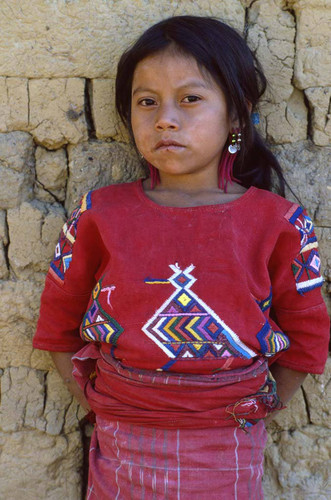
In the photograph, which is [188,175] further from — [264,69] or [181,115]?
[264,69]

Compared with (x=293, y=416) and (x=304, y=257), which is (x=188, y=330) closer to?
(x=304, y=257)

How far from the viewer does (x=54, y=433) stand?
2.13m

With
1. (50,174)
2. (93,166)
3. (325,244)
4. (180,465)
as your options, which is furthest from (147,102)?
(180,465)

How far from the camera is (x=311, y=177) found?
7.02 ft

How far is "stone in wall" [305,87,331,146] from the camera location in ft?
6.96

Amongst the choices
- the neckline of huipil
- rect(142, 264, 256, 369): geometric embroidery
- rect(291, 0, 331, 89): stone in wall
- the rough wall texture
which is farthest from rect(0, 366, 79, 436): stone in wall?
rect(291, 0, 331, 89): stone in wall

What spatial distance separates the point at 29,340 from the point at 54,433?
341 mm

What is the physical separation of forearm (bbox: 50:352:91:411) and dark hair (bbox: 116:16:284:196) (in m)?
0.79

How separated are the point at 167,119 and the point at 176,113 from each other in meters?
0.04

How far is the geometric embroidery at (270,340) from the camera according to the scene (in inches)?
69.9

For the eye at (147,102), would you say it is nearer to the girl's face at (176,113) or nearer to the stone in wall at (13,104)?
the girl's face at (176,113)

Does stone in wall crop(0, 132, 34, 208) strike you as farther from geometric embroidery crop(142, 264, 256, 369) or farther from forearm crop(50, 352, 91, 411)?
geometric embroidery crop(142, 264, 256, 369)

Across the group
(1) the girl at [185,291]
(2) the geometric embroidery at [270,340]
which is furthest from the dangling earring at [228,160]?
(2) the geometric embroidery at [270,340]

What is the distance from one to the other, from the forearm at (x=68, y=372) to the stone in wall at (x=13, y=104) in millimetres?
777
